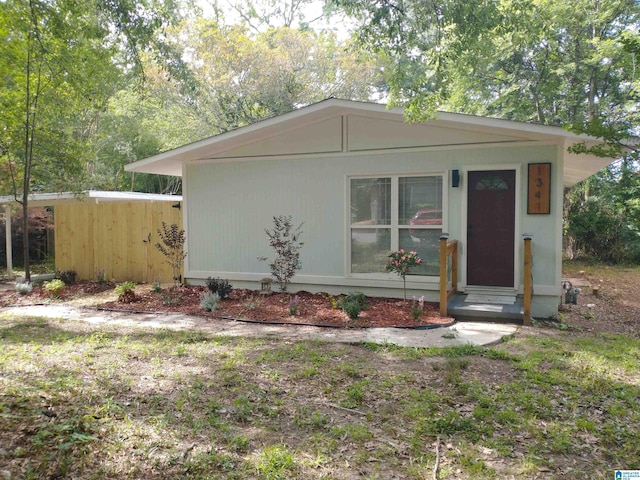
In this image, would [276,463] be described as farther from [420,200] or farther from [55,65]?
[55,65]

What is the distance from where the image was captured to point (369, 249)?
747cm

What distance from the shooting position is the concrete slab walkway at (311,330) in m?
5.22

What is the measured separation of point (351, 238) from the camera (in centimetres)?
757

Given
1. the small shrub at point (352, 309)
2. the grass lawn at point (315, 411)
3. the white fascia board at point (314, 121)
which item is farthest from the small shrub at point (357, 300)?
the white fascia board at point (314, 121)

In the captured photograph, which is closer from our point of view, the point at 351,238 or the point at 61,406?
→ the point at 61,406

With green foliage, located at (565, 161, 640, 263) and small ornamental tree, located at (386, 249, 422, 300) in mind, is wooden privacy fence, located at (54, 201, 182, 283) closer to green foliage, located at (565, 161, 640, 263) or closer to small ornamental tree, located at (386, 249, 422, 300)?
small ornamental tree, located at (386, 249, 422, 300)

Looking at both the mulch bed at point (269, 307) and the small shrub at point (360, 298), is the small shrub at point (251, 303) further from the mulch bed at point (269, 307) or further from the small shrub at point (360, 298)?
the small shrub at point (360, 298)

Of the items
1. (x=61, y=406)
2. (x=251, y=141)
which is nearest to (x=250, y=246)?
(x=251, y=141)

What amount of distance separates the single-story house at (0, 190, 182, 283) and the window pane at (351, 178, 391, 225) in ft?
12.2

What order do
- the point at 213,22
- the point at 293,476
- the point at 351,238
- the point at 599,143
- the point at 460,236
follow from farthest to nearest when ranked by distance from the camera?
1. the point at 213,22
2. the point at 351,238
3. the point at 460,236
4. the point at 599,143
5. the point at 293,476

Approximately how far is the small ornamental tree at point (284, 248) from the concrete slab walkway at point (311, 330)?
154cm

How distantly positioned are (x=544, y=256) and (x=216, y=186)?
5664 mm

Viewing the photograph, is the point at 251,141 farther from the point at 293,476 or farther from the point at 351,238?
the point at 293,476

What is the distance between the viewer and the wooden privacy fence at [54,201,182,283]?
948 centimetres
